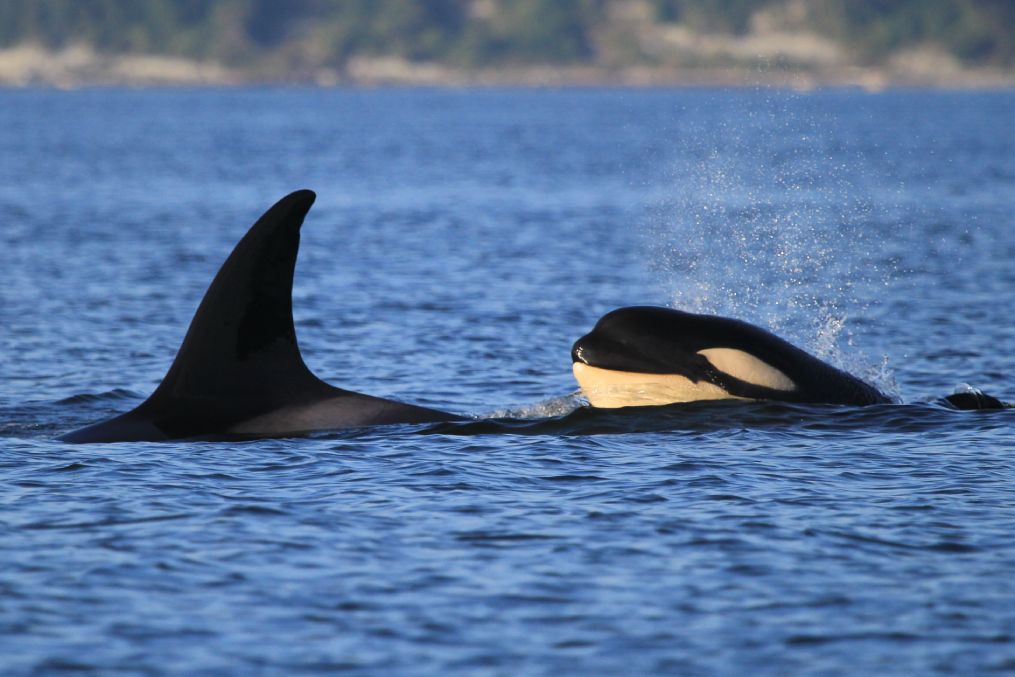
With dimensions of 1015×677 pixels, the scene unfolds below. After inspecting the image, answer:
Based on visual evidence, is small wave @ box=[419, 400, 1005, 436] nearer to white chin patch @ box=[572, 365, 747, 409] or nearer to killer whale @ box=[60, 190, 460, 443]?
white chin patch @ box=[572, 365, 747, 409]

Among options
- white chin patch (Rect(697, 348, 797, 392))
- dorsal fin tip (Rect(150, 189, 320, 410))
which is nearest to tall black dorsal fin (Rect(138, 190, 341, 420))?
dorsal fin tip (Rect(150, 189, 320, 410))

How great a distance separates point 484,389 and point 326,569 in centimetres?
790

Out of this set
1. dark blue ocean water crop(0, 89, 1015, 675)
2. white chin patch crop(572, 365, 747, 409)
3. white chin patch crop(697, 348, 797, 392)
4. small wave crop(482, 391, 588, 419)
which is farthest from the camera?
small wave crop(482, 391, 588, 419)

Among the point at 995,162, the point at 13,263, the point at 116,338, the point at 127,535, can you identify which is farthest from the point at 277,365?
the point at 995,162

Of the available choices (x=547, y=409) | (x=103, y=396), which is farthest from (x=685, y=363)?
(x=103, y=396)

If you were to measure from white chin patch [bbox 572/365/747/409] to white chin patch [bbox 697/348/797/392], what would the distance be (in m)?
0.23

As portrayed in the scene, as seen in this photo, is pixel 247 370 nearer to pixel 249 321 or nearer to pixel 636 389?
pixel 249 321

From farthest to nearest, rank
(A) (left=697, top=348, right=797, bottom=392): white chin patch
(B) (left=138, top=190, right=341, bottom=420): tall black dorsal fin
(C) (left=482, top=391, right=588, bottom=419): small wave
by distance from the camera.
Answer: (C) (left=482, top=391, right=588, bottom=419): small wave → (A) (left=697, top=348, right=797, bottom=392): white chin patch → (B) (left=138, top=190, right=341, bottom=420): tall black dorsal fin

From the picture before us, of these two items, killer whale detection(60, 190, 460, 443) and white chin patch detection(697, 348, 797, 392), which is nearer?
killer whale detection(60, 190, 460, 443)

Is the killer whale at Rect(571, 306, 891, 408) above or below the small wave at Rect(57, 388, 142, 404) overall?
above

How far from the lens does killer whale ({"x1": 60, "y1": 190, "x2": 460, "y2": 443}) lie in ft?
41.3

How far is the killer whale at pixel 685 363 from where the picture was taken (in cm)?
1391

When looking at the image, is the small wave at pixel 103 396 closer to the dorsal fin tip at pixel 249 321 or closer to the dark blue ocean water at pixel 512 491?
the dark blue ocean water at pixel 512 491

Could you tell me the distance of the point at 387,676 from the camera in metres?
8.30
